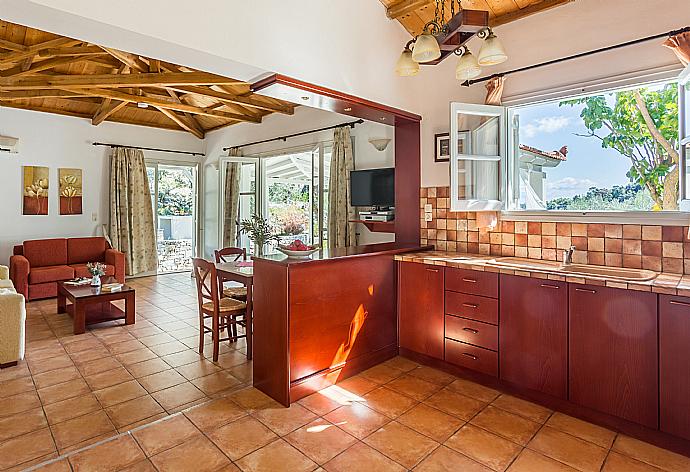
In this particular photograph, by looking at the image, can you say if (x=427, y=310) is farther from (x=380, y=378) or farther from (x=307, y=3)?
(x=307, y=3)

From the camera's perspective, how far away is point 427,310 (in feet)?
11.3

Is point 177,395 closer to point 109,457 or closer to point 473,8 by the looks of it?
point 109,457

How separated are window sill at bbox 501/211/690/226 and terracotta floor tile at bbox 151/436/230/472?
2874mm

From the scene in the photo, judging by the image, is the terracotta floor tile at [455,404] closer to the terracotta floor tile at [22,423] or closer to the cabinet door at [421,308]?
the cabinet door at [421,308]

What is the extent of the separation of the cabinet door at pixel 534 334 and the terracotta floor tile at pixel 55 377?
3.38 meters

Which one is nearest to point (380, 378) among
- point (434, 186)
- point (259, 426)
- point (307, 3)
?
point (259, 426)

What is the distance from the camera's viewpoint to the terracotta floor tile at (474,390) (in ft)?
9.71

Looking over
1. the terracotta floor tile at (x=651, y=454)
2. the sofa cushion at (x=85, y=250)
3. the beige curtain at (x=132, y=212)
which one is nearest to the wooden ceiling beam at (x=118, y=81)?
the beige curtain at (x=132, y=212)

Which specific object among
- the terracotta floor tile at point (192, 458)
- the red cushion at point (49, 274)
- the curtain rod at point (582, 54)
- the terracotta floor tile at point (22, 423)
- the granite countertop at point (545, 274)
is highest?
the curtain rod at point (582, 54)

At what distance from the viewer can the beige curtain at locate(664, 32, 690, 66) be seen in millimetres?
2562

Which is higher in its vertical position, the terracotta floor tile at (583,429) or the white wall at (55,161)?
the white wall at (55,161)

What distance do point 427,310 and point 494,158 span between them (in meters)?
1.45

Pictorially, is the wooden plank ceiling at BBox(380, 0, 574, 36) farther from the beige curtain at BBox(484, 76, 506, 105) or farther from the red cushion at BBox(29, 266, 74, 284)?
the red cushion at BBox(29, 266, 74, 284)

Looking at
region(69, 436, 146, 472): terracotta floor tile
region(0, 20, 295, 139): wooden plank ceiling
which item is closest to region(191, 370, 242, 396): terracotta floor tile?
region(69, 436, 146, 472): terracotta floor tile
